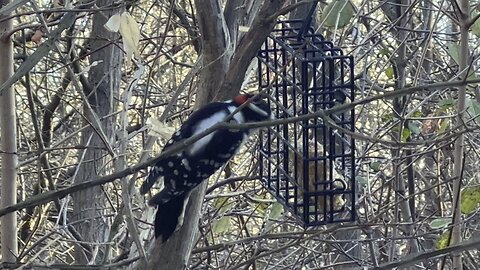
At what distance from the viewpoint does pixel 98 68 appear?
4.04 meters

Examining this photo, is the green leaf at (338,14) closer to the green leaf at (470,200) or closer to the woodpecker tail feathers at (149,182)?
the green leaf at (470,200)

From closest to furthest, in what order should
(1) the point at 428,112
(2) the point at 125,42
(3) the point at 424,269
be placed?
(2) the point at 125,42 < (3) the point at 424,269 < (1) the point at 428,112

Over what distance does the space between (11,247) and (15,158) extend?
31 centimetres

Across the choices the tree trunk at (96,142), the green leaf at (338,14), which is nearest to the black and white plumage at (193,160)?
the green leaf at (338,14)

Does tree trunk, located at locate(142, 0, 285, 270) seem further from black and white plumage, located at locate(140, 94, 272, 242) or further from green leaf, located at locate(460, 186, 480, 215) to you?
green leaf, located at locate(460, 186, 480, 215)

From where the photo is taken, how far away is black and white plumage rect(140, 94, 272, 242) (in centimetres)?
231

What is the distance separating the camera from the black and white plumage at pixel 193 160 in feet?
7.59

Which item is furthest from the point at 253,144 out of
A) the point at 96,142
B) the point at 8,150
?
the point at 8,150

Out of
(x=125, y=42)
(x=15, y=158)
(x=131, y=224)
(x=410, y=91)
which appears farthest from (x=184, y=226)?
(x=410, y=91)

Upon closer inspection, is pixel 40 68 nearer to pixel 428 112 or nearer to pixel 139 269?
pixel 428 112

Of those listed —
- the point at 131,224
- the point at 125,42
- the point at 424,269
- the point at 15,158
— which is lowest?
the point at 424,269

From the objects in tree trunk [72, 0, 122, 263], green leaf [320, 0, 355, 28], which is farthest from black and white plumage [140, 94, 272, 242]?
tree trunk [72, 0, 122, 263]

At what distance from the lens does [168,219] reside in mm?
2311

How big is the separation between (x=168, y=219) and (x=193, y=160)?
11.5 inches
